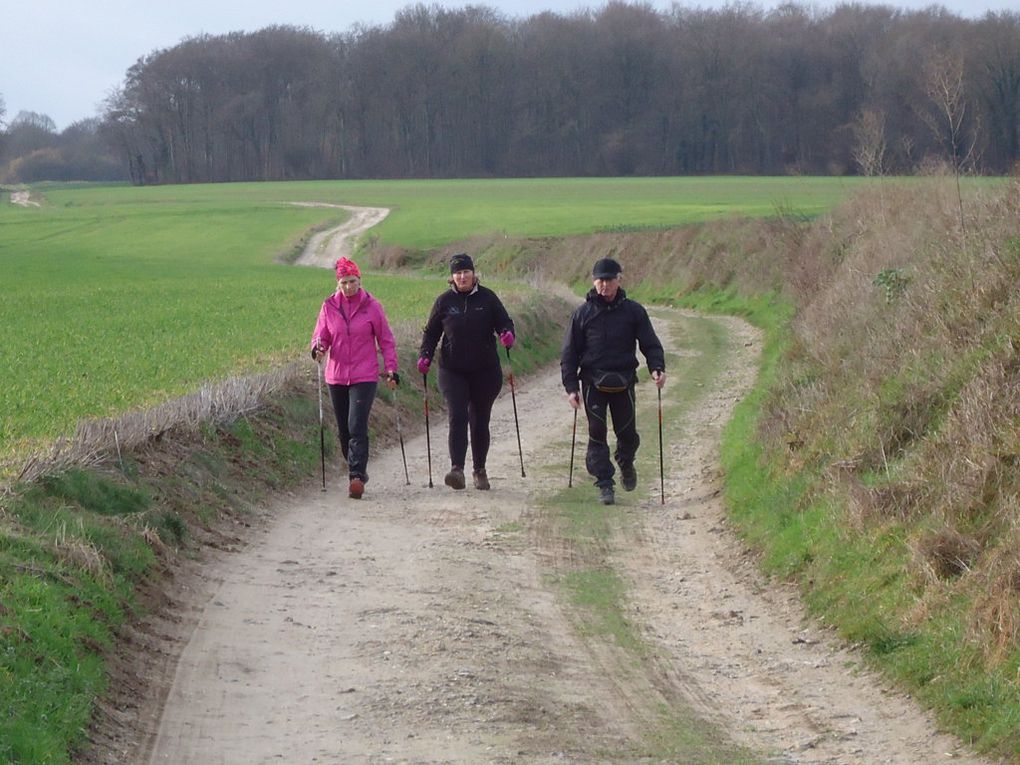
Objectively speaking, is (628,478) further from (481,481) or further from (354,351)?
(354,351)

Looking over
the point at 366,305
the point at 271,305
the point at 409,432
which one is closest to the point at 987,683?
the point at 366,305

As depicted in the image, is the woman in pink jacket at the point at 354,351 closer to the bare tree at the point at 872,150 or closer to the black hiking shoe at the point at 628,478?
the black hiking shoe at the point at 628,478

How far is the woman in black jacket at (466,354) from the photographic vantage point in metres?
13.2

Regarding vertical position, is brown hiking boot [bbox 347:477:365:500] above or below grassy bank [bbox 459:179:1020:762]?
below

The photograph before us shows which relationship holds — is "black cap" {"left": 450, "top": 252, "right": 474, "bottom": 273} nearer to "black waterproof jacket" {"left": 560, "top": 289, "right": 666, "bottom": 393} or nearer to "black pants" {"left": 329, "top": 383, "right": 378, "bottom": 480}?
"black waterproof jacket" {"left": 560, "top": 289, "right": 666, "bottom": 393}

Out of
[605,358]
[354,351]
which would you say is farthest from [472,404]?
[605,358]

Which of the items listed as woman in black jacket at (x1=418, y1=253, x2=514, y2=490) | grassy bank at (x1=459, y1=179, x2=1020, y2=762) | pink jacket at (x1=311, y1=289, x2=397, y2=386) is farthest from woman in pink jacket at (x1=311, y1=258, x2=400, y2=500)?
grassy bank at (x1=459, y1=179, x2=1020, y2=762)

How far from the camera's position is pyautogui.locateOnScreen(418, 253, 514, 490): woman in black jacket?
13172 mm

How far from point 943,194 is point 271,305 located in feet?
57.5

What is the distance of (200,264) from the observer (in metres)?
56.9

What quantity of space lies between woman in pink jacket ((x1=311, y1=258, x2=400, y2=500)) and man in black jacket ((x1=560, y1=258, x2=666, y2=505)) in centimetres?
180

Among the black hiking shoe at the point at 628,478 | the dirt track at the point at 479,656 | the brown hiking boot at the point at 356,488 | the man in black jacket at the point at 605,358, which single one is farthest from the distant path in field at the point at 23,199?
the dirt track at the point at 479,656

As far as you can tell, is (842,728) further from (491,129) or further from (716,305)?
(491,129)

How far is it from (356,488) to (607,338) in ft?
8.96
